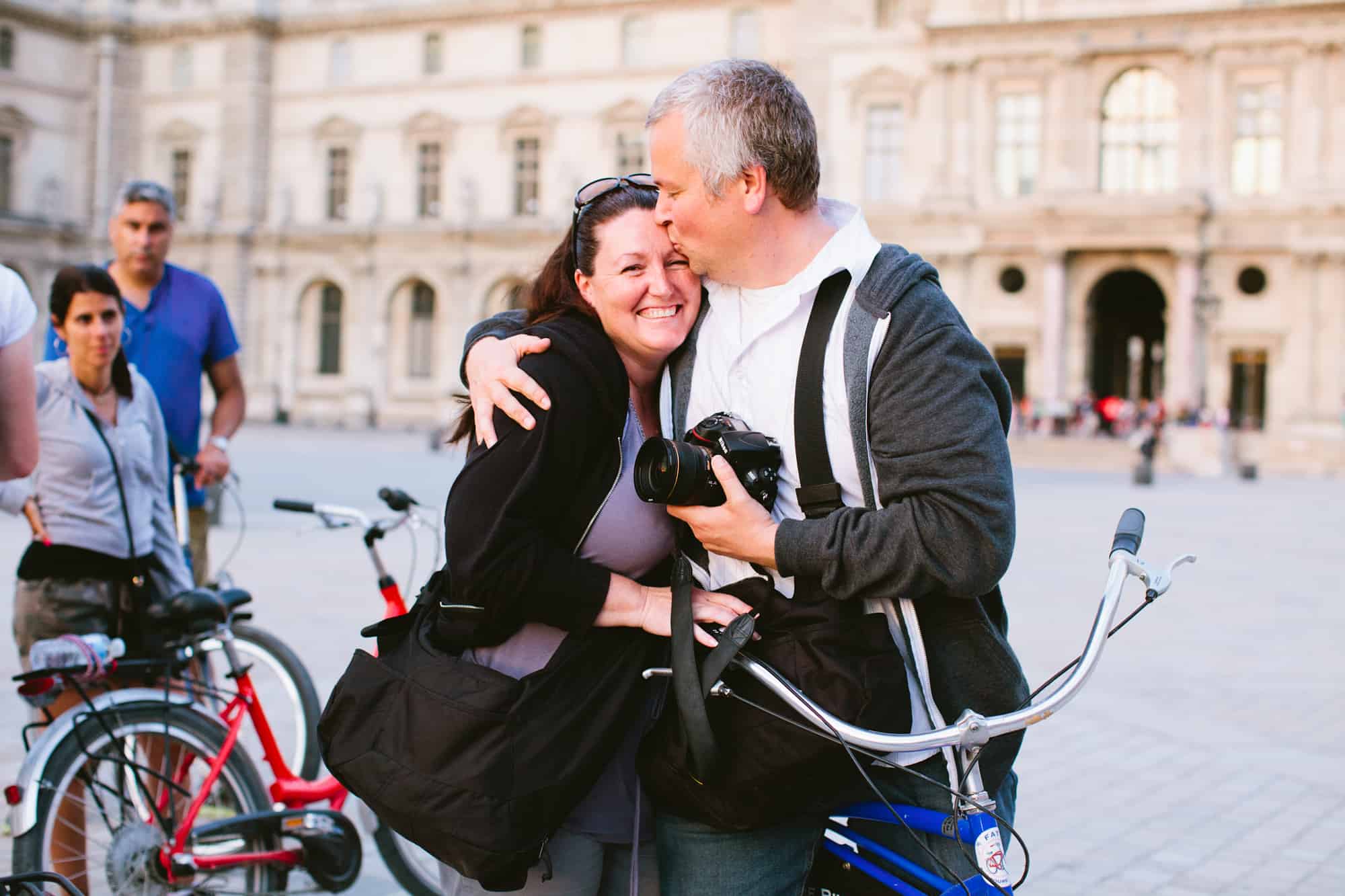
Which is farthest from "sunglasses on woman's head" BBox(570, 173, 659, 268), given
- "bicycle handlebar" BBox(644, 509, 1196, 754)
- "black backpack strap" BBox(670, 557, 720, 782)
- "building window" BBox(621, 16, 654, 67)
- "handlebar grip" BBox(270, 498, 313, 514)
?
"building window" BBox(621, 16, 654, 67)

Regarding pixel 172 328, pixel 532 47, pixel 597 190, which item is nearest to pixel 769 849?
pixel 597 190

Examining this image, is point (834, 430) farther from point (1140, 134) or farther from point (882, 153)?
point (882, 153)

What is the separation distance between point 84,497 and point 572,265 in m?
2.54

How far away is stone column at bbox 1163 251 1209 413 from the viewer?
124ft

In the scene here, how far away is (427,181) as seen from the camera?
49.0 m

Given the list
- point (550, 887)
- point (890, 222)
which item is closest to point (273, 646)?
point (550, 887)

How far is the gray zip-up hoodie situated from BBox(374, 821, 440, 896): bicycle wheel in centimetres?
109

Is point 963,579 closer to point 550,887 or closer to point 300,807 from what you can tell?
point 550,887

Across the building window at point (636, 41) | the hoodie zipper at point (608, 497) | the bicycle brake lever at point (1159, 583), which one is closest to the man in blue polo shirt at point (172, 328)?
the hoodie zipper at point (608, 497)

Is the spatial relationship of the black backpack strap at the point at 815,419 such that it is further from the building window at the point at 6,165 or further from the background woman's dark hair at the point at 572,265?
the building window at the point at 6,165

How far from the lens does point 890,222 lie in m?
40.6

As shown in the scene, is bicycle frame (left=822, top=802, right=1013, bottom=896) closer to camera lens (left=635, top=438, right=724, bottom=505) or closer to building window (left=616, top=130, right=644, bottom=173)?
camera lens (left=635, top=438, right=724, bottom=505)

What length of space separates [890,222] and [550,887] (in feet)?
129

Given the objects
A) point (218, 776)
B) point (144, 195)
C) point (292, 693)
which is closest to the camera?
point (218, 776)
